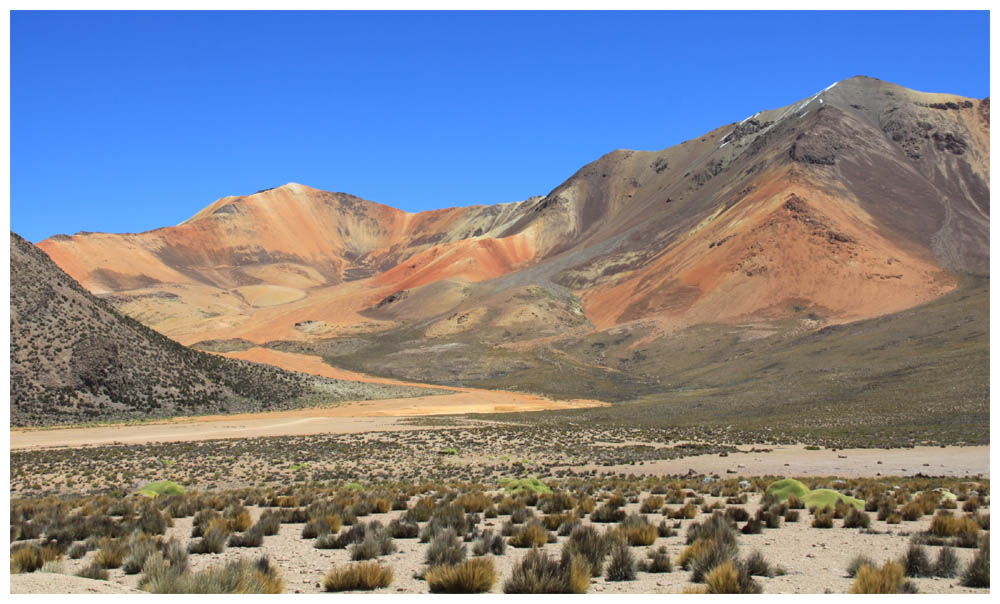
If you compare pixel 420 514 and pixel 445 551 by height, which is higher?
pixel 445 551

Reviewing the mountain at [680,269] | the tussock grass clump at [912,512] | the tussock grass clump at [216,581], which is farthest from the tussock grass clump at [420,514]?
the mountain at [680,269]

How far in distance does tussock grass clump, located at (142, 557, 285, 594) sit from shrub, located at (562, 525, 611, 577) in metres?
3.50

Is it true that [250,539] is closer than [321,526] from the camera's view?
Yes

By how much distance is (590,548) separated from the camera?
1020 centimetres

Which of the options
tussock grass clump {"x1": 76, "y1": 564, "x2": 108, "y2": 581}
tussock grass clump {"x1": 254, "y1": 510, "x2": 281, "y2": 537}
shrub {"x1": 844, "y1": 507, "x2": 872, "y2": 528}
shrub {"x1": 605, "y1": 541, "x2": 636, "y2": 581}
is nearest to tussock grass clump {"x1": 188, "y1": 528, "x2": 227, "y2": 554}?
tussock grass clump {"x1": 254, "y1": 510, "x2": 281, "y2": 537}

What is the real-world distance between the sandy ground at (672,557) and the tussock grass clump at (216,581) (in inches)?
15.7

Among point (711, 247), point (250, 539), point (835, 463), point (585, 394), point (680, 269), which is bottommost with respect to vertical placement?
point (835, 463)

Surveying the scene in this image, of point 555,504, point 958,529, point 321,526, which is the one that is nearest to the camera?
Result: point 958,529

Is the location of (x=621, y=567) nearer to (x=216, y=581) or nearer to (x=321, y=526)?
(x=216, y=581)

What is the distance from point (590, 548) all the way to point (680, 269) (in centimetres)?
11293

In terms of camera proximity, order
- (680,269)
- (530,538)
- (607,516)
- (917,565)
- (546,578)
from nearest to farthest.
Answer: (546,578)
(917,565)
(530,538)
(607,516)
(680,269)

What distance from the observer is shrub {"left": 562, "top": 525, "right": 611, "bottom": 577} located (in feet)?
31.4

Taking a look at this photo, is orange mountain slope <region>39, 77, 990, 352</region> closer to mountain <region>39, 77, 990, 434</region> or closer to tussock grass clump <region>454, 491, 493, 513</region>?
mountain <region>39, 77, 990, 434</region>

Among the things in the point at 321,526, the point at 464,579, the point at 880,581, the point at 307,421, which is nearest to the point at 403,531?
the point at 321,526
